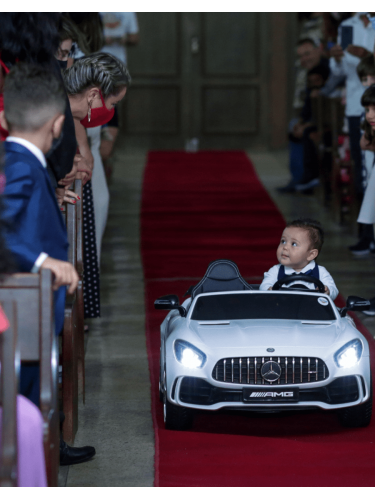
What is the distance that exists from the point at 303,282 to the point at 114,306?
2278mm

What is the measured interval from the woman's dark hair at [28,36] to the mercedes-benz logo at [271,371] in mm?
1563

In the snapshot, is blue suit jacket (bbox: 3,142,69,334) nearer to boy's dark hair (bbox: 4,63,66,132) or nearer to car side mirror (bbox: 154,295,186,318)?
boy's dark hair (bbox: 4,63,66,132)

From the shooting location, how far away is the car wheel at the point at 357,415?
3861mm

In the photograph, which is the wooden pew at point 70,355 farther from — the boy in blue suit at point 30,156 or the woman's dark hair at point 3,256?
the woman's dark hair at point 3,256

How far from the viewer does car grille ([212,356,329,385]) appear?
Answer: 3.70m

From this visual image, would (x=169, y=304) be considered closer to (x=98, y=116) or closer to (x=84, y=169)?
(x=84, y=169)

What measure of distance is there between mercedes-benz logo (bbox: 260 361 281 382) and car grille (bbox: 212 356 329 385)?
2cm

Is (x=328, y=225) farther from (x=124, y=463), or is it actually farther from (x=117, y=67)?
(x=124, y=463)

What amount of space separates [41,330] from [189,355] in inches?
54.2

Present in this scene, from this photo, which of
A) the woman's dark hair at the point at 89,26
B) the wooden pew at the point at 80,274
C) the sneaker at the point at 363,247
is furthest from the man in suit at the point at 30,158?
the sneaker at the point at 363,247

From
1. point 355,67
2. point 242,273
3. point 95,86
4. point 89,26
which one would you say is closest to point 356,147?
point 355,67

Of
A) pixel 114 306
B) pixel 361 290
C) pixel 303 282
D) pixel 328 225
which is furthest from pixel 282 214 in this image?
pixel 303 282

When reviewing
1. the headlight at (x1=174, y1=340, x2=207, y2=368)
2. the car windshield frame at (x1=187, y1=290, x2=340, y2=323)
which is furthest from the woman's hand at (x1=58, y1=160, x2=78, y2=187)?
the headlight at (x1=174, y1=340, x2=207, y2=368)

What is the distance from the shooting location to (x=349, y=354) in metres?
3.77
